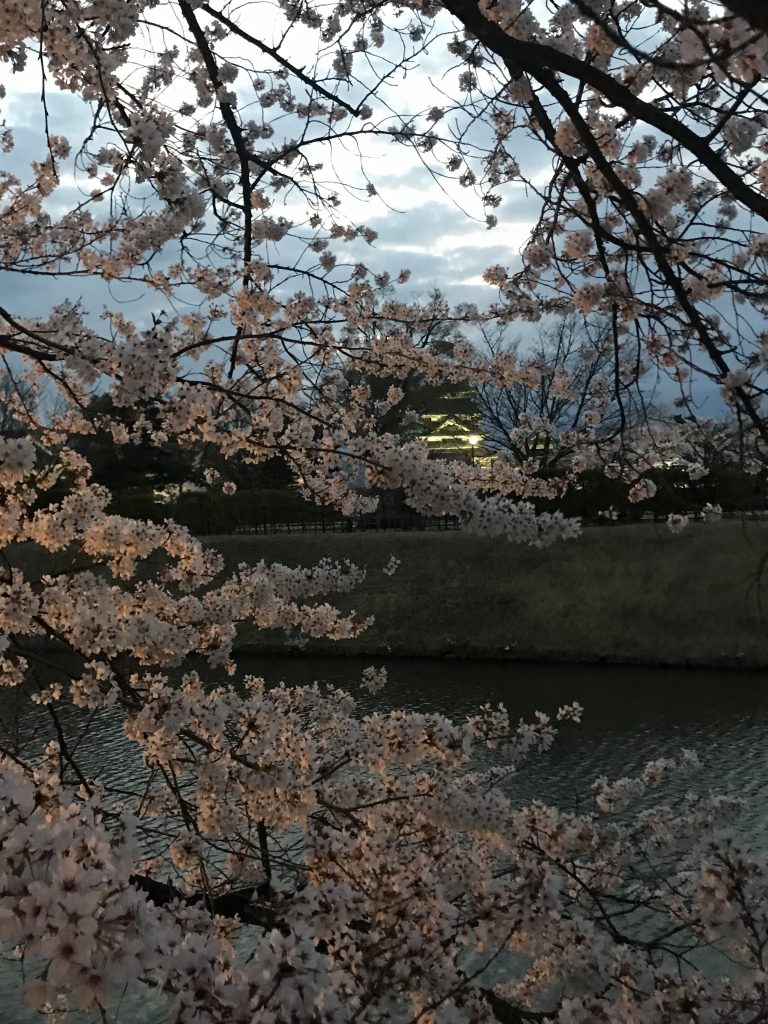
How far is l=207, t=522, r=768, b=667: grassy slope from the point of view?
19172 mm

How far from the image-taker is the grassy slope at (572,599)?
19172mm

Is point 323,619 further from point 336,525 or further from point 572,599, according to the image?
point 336,525

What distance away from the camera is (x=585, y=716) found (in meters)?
14.3

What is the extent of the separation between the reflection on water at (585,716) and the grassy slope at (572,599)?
29.2 inches

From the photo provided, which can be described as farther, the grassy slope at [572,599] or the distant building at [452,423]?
the distant building at [452,423]

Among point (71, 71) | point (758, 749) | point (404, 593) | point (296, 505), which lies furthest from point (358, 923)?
point (296, 505)

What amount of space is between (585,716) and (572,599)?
23.2 ft

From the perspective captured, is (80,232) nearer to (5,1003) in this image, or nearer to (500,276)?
(500,276)

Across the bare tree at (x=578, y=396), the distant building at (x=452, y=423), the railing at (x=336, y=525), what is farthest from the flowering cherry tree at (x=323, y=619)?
the distant building at (x=452, y=423)

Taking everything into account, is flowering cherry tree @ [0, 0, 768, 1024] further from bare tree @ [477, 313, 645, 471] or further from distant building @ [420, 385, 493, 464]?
distant building @ [420, 385, 493, 464]

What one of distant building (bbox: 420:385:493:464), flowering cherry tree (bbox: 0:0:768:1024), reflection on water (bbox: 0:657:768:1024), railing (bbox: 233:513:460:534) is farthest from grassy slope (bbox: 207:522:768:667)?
flowering cherry tree (bbox: 0:0:768:1024)

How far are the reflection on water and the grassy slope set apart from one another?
743mm

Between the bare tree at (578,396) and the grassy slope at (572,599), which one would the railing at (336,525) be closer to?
the grassy slope at (572,599)

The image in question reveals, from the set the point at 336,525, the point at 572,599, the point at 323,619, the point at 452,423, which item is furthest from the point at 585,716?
the point at 452,423
